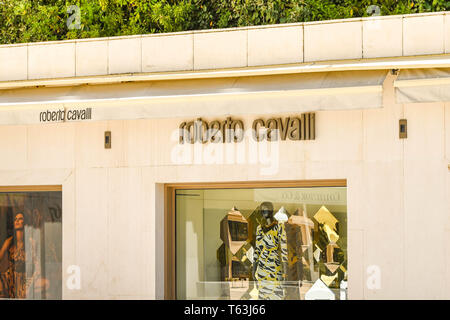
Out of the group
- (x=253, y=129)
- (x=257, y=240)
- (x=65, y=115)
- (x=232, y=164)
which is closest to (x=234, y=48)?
(x=253, y=129)

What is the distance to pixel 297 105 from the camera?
7781 millimetres

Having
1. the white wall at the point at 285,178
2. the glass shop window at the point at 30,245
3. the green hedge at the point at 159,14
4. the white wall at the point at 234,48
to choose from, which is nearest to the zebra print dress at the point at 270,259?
the white wall at the point at 285,178

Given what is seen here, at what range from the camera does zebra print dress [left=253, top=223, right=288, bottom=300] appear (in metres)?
9.19

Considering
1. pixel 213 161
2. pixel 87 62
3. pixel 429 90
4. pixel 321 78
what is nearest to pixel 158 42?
pixel 87 62

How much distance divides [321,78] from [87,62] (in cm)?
331

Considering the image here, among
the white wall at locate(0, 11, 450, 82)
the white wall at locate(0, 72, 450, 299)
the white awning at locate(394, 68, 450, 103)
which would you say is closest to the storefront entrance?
the white wall at locate(0, 72, 450, 299)

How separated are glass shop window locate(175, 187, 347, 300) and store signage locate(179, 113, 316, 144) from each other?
0.75 metres

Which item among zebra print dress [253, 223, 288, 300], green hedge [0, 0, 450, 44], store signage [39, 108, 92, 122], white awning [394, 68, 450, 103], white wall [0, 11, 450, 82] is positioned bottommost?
zebra print dress [253, 223, 288, 300]

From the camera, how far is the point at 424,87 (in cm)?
729

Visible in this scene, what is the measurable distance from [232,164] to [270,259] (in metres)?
1.35

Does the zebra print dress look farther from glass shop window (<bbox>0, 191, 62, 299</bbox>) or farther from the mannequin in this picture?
glass shop window (<bbox>0, 191, 62, 299</bbox>)

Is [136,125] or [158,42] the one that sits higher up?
[158,42]
